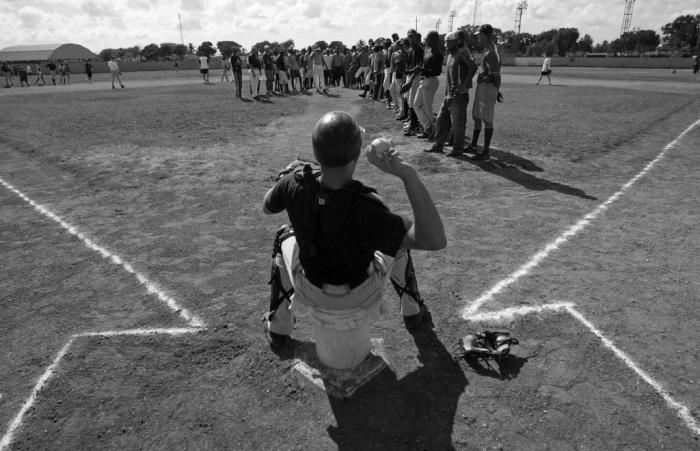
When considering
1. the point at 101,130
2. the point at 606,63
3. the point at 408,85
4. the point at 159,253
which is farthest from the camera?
the point at 606,63

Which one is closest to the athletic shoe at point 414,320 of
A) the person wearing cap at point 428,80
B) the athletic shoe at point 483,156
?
the athletic shoe at point 483,156

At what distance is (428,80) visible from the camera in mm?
10203

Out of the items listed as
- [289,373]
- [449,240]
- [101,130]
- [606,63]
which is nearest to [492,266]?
[449,240]

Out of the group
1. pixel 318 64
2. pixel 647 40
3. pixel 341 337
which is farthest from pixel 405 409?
pixel 647 40

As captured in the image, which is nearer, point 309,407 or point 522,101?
point 309,407

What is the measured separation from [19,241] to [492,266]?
19.5ft

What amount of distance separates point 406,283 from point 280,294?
105 centimetres

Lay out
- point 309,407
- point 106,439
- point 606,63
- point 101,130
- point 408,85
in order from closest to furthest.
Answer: point 106,439 → point 309,407 → point 408,85 → point 101,130 → point 606,63

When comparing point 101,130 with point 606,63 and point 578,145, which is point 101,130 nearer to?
point 578,145

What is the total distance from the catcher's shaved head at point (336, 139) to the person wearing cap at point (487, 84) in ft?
22.8

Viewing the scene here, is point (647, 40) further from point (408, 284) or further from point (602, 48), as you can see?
point (408, 284)

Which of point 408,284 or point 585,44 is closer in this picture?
point 408,284

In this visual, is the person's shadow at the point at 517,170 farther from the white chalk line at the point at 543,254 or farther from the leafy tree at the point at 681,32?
the leafy tree at the point at 681,32

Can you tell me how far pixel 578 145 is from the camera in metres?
10.5
